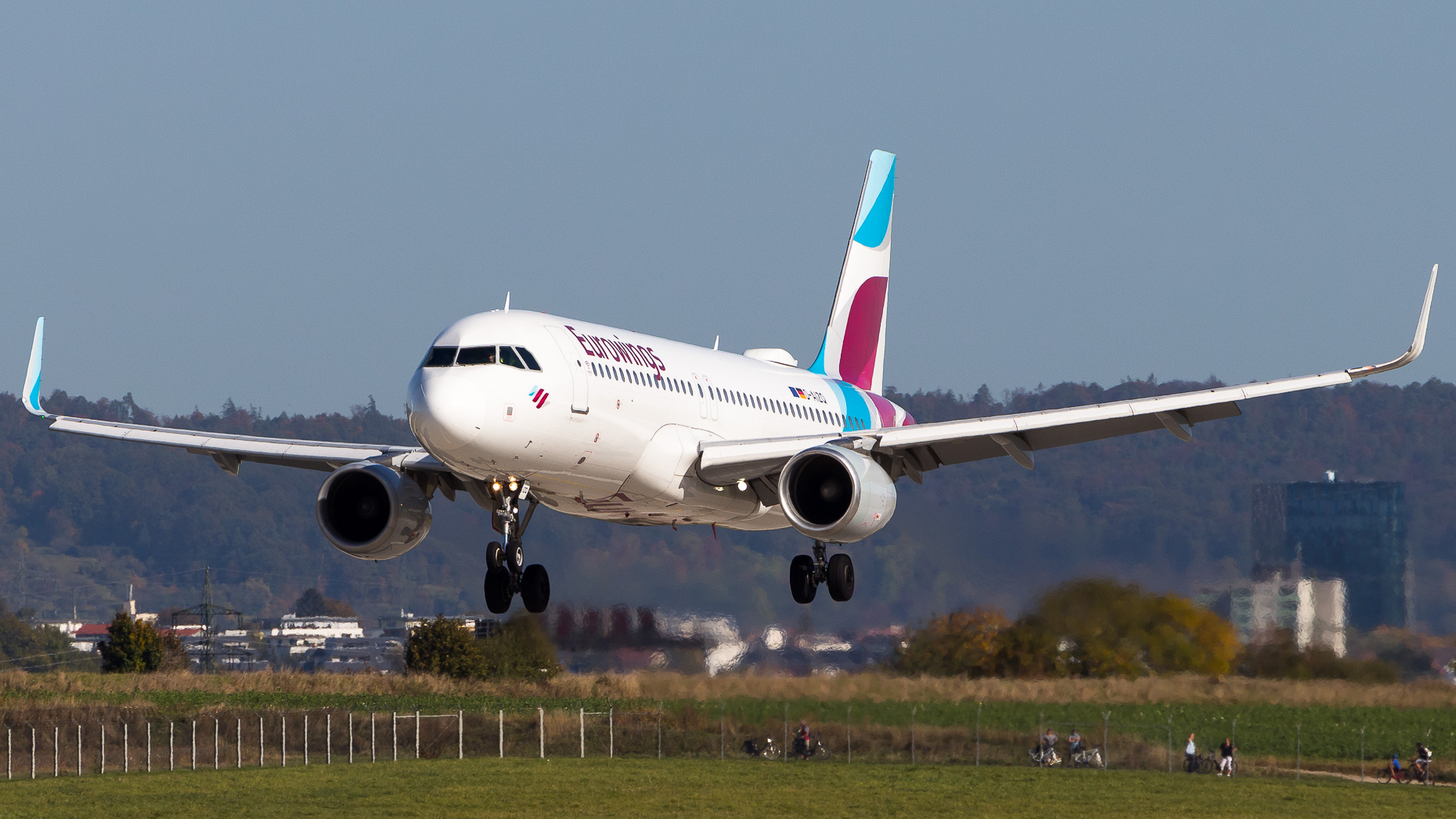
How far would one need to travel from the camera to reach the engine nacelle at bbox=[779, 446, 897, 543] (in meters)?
29.2

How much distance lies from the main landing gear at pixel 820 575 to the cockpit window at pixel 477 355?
9533 millimetres

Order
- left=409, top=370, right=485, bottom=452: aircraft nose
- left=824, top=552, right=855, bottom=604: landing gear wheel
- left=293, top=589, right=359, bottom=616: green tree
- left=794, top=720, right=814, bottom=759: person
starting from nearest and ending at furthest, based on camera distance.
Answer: left=409, top=370, right=485, bottom=452: aircraft nose → left=824, top=552, right=855, bottom=604: landing gear wheel → left=794, top=720, right=814, bottom=759: person → left=293, top=589, right=359, bottom=616: green tree

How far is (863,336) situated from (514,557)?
16.4m

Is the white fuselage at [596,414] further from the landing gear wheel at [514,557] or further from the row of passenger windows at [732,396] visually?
the landing gear wheel at [514,557]

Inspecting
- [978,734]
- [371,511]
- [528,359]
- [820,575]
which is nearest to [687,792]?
[978,734]

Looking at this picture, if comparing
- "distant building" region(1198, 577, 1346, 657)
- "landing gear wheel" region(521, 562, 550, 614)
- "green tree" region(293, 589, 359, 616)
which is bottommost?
"green tree" region(293, 589, 359, 616)

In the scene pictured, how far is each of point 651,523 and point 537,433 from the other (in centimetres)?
678

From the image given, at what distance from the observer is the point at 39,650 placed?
118 m

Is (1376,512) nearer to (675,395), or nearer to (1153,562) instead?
(1153,562)

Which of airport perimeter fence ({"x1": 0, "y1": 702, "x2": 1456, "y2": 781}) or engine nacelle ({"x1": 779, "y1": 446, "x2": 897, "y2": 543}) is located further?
airport perimeter fence ({"x1": 0, "y1": 702, "x2": 1456, "y2": 781})

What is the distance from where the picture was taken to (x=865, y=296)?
145 feet

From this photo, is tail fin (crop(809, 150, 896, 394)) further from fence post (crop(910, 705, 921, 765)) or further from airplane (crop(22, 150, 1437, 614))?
fence post (crop(910, 705, 921, 765))

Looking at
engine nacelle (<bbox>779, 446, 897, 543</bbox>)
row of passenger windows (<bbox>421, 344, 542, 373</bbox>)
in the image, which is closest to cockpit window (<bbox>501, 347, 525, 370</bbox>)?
row of passenger windows (<bbox>421, 344, 542, 373</bbox>)

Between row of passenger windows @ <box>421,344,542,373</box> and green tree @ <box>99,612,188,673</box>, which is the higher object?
row of passenger windows @ <box>421,344,542,373</box>
